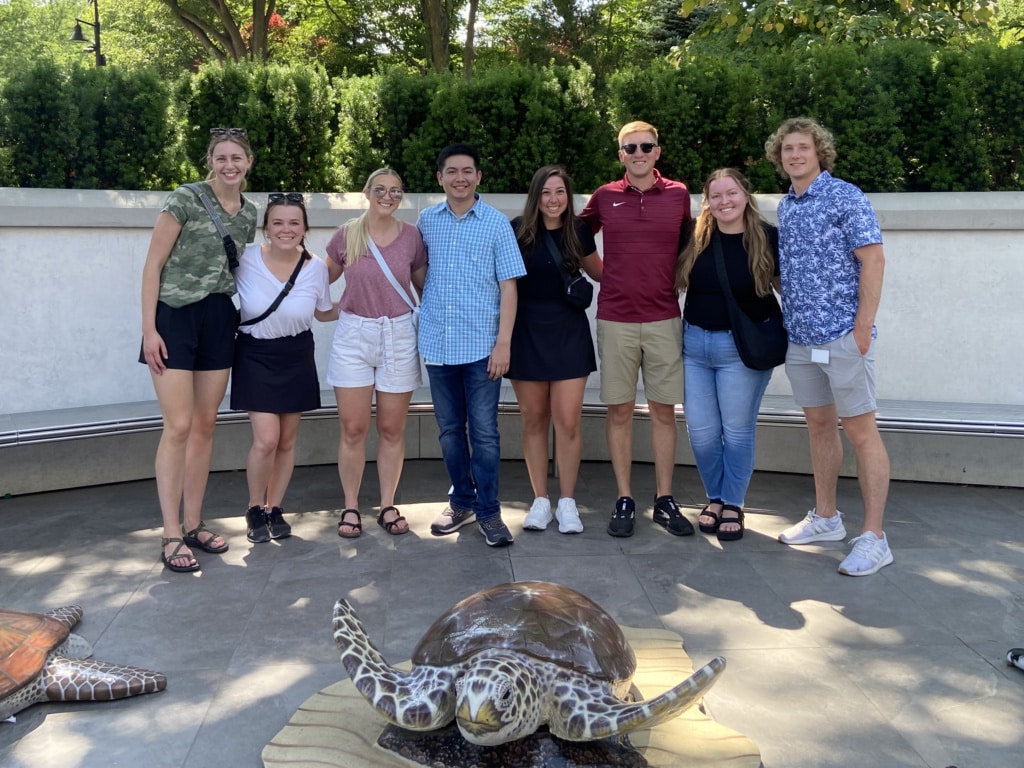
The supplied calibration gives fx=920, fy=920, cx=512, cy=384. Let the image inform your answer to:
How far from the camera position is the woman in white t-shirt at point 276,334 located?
4.60 m

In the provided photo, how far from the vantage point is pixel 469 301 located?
4672mm

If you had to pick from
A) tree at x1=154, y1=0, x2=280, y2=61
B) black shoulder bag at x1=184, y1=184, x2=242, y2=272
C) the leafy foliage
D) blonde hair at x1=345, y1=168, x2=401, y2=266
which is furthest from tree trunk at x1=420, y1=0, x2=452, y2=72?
black shoulder bag at x1=184, y1=184, x2=242, y2=272

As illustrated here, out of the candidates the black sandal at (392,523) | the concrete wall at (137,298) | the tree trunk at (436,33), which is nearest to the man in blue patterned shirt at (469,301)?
the black sandal at (392,523)

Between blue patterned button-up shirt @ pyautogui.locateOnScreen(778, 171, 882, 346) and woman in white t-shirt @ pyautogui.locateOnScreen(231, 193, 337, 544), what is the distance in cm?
240

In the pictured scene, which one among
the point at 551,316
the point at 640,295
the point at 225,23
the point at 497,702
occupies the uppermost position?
the point at 225,23

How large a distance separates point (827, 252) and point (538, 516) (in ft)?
6.72

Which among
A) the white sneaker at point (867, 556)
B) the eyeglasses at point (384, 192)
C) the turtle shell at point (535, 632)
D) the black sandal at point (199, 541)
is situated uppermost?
the eyeglasses at point (384, 192)

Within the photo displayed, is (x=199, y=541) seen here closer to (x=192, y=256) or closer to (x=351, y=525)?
(x=351, y=525)

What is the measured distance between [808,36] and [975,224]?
842cm

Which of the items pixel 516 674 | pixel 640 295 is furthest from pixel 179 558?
pixel 640 295

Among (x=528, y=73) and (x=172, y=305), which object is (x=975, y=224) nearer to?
(x=528, y=73)

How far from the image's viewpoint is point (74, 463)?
581 centimetres

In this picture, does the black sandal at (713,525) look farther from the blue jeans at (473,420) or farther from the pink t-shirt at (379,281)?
the pink t-shirt at (379,281)

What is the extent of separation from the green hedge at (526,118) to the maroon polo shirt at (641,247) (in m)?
2.81
